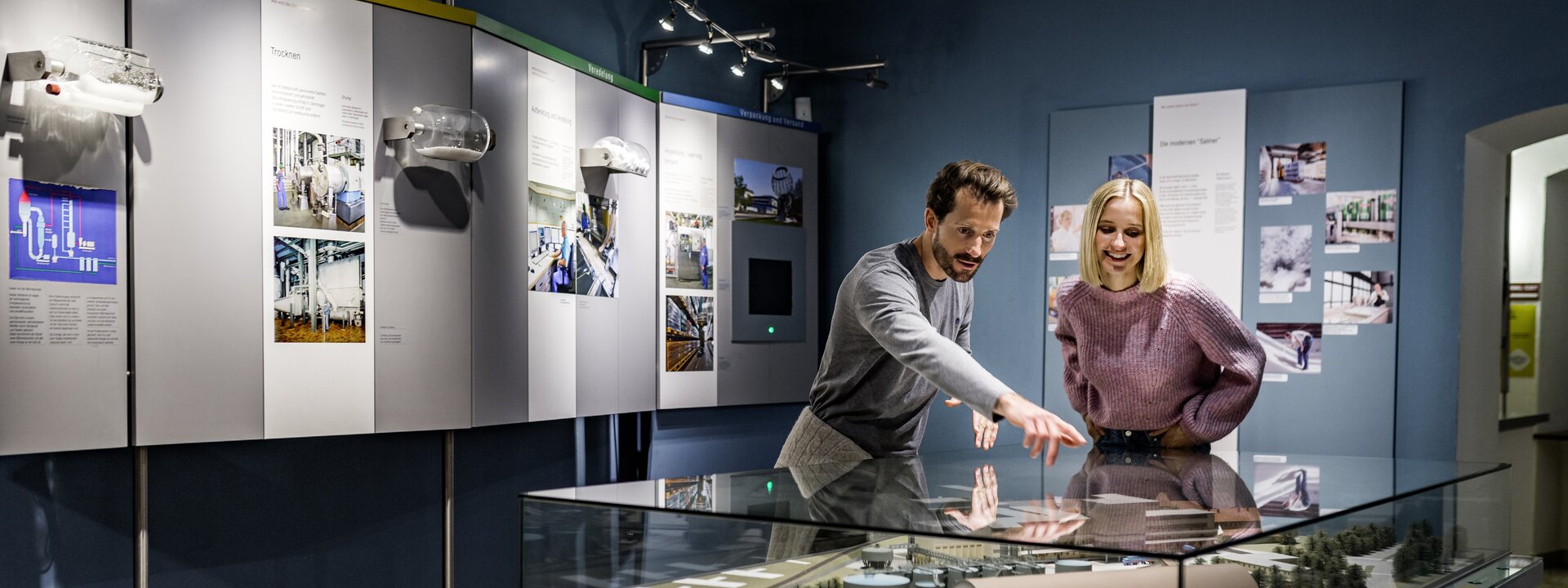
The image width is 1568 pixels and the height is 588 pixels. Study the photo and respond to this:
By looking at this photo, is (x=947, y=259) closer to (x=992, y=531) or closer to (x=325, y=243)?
(x=992, y=531)

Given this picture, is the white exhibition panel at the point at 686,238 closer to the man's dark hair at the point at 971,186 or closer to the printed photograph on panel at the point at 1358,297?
the printed photograph on panel at the point at 1358,297

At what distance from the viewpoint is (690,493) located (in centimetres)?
159

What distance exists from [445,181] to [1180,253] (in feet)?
11.6

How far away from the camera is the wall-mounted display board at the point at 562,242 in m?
4.67

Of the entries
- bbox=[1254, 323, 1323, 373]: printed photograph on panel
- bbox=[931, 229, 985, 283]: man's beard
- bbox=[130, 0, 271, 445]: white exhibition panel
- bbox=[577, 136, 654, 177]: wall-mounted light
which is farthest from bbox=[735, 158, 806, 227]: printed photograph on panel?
bbox=[931, 229, 985, 283]: man's beard

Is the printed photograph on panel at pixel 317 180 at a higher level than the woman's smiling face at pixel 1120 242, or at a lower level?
higher

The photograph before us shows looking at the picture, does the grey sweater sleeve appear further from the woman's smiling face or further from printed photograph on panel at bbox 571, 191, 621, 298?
printed photograph on panel at bbox 571, 191, 621, 298

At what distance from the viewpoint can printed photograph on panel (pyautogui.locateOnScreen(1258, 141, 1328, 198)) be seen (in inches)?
219

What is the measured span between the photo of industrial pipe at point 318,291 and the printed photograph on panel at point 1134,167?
3735mm

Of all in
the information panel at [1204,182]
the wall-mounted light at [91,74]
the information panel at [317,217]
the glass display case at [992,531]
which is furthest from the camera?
the information panel at [1204,182]

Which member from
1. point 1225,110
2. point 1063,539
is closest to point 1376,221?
point 1225,110

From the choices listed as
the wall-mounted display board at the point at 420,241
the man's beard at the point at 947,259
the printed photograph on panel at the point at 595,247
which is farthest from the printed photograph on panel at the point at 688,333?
the man's beard at the point at 947,259

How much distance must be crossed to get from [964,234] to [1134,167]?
359 cm

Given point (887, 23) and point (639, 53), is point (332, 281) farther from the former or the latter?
point (887, 23)
